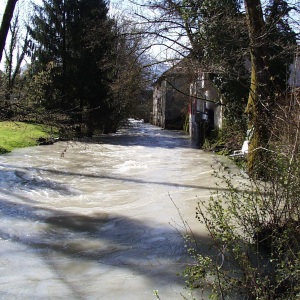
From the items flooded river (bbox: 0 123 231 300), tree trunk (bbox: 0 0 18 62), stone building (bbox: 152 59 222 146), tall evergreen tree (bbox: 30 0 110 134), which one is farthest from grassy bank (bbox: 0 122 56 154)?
tree trunk (bbox: 0 0 18 62)

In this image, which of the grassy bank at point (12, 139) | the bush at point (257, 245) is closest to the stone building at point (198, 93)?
the grassy bank at point (12, 139)

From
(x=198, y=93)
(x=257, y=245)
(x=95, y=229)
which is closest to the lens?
(x=257, y=245)

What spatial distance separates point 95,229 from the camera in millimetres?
7113

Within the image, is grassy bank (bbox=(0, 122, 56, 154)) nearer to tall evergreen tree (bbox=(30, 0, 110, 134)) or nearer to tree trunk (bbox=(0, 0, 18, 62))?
tall evergreen tree (bbox=(30, 0, 110, 134))

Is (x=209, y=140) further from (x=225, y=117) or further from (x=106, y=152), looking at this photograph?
(x=106, y=152)

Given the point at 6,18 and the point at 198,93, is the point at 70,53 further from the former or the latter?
the point at 6,18

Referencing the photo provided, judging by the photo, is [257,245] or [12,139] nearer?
[257,245]

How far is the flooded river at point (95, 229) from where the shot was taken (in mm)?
4910

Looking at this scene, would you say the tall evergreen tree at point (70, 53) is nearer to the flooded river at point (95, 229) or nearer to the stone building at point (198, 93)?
the stone building at point (198, 93)

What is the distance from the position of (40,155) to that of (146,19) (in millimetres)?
7631

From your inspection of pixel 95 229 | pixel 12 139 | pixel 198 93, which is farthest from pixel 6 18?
pixel 198 93

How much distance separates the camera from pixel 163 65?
21.6 meters

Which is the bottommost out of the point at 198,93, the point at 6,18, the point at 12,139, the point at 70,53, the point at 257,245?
the point at 257,245

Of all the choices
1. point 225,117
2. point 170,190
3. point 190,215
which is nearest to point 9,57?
point 225,117
